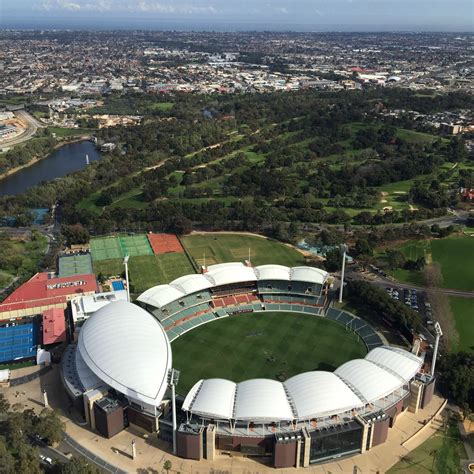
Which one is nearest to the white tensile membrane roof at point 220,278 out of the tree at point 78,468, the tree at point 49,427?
the tree at point 49,427

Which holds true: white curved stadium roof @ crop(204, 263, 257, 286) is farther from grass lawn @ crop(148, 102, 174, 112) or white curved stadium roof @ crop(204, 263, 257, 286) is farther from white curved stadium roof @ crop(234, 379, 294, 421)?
grass lawn @ crop(148, 102, 174, 112)

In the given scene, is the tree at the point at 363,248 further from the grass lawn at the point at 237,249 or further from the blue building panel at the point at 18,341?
the blue building panel at the point at 18,341

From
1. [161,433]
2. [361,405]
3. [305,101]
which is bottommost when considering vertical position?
[161,433]

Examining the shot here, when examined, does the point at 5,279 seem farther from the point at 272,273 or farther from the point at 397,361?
the point at 397,361

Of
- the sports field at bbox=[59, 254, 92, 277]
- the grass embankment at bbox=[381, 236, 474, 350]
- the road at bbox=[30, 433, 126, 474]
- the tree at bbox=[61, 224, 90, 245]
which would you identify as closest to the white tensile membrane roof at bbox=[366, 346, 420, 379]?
the grass embankment at bbox=[381, 236, 474, 350]

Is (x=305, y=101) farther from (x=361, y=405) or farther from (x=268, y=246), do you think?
(x=361, y=405)

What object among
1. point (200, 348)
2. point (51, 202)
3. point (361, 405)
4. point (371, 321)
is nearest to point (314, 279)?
point (371, 321)
